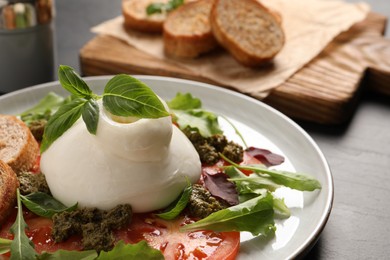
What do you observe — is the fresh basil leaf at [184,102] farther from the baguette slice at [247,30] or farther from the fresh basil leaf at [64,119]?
the baguette slice at [247,30]

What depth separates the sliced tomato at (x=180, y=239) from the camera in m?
2.59

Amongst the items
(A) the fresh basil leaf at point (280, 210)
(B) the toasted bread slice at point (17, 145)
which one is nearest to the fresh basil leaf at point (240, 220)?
(A) the fresh basil leaf at point (280, 210)

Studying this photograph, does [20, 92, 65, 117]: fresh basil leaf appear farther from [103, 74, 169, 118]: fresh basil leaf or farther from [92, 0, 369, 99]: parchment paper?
[92, 0, 369, 99]: parchment paper

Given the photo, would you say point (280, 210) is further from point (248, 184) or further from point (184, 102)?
point (184, 102)

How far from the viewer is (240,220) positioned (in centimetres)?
270

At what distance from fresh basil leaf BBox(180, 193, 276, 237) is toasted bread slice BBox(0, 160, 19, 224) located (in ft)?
2.64

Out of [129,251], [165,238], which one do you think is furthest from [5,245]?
[165,238]

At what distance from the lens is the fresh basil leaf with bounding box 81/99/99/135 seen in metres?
2.75

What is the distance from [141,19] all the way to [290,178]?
2.62 metres

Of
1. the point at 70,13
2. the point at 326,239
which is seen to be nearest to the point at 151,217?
the point at 326,239

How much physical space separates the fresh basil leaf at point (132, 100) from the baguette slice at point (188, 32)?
214cm

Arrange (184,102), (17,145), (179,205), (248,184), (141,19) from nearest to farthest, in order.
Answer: (179,205) < (248,184) < (17,145) < (184,102) < (141,19)

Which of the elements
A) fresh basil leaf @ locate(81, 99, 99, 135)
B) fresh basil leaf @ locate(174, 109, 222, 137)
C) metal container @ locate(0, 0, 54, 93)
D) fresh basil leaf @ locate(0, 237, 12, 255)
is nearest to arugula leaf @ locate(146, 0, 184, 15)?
metal container @ locate(0, 0, 54, 93)

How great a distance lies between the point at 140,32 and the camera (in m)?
5.31
